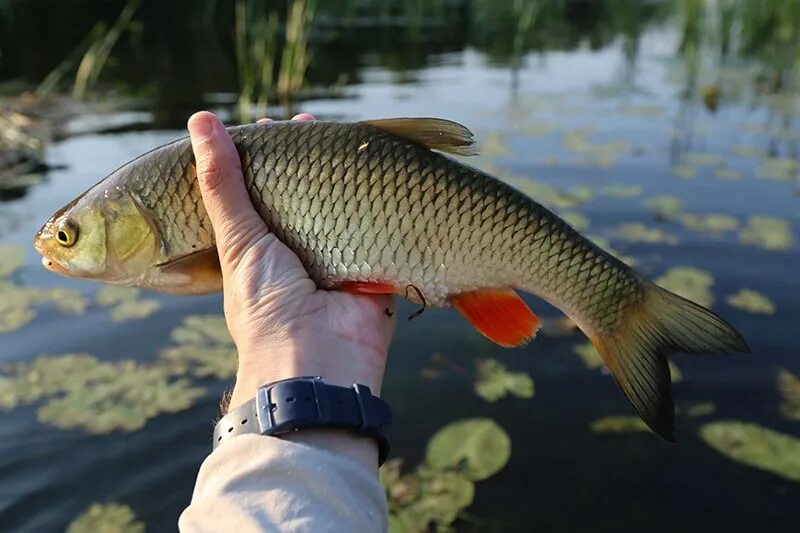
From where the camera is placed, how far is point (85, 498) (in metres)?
3.12

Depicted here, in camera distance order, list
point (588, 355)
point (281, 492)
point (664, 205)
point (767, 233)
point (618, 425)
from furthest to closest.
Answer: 1. point (664, 205)
2. point (767, 233)
3. point (588, 355)
4. point (618, 425)
5. point (281, 492)

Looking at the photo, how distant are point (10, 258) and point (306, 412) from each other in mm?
4448

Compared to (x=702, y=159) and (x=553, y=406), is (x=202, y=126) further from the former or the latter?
(x=702, y=159)

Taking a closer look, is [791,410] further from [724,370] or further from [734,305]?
[734,305]

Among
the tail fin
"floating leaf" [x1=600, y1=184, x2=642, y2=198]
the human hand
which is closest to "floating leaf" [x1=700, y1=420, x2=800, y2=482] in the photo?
the tail fin

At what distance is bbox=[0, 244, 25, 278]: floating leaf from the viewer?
5012mm

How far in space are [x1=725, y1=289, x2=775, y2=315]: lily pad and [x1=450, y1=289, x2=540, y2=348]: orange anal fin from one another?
2.82 meters

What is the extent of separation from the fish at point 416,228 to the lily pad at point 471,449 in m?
1.32

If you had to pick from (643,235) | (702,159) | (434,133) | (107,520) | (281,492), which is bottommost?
(107,520)

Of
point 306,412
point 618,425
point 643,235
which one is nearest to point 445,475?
point 618,425

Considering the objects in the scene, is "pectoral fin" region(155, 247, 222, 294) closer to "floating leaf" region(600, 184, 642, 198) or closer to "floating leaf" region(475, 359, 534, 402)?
"floating leaf" region(475, 359, 534, 402)

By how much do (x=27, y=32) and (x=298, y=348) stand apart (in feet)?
59.7

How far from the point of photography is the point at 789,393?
3.64 meters

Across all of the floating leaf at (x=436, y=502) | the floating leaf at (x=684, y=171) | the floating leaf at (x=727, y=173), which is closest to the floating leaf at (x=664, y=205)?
the floating leaf at (x=684, y=171)
